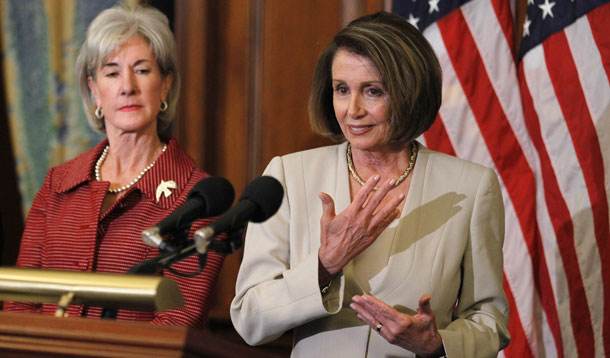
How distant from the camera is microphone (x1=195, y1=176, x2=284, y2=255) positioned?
1493 millimetres

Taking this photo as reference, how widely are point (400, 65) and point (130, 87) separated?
1.06 metres

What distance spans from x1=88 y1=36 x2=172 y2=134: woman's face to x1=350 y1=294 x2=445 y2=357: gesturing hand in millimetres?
1241

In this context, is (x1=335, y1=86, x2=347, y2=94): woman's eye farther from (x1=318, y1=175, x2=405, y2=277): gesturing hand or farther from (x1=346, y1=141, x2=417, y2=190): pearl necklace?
(x1=318, y1=175, x2=405, y2=277): gesturing hand

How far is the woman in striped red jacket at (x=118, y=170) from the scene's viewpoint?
8.84 ft

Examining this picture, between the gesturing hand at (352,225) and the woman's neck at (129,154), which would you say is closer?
the gesturing hand at (352,225)

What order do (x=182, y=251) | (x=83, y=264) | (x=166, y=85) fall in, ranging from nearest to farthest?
(x=182, y=251) → (x=83, y=264) → (x=166, y=85)

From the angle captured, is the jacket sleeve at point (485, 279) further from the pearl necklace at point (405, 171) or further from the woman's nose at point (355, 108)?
the woman's nose at point (355, 108)

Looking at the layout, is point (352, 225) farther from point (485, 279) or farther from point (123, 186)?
point (123, 186)

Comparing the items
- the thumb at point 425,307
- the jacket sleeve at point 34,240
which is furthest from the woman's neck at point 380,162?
the jacket sleeve at point 34,240

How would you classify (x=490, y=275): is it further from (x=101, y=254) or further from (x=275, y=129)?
(x=275, y=129)

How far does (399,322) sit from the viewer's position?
6.54 feet

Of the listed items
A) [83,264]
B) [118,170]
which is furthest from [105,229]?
[118,170]

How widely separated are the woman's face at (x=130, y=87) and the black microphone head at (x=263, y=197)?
139 cm

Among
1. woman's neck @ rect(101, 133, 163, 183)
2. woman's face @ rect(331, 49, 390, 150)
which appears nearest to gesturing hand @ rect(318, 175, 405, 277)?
woman's face @ rect(331, 49, 390, 150)
